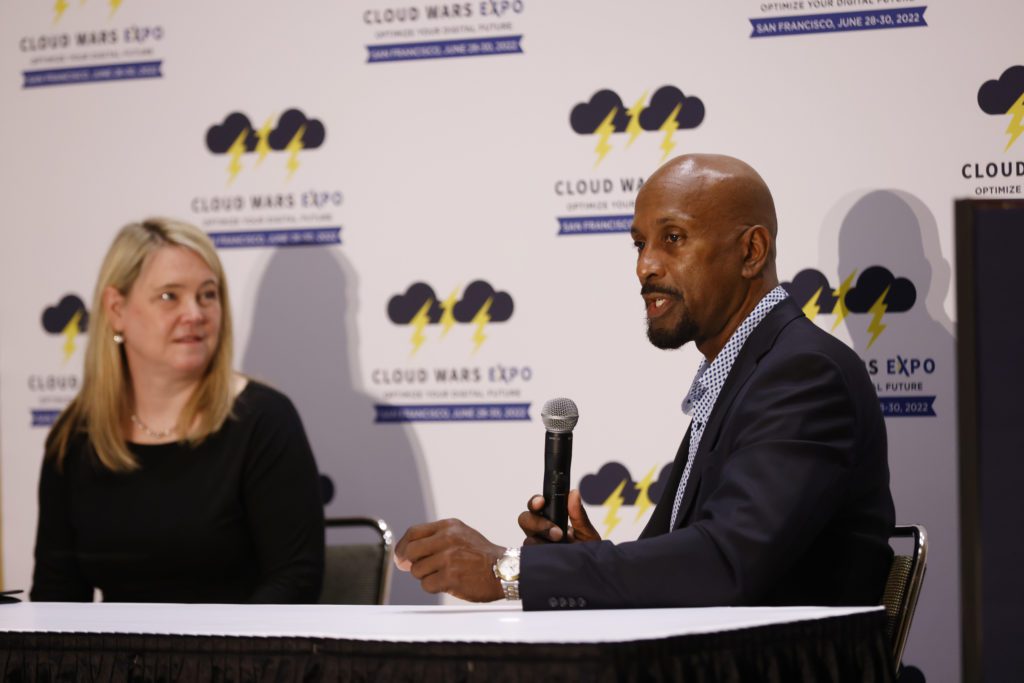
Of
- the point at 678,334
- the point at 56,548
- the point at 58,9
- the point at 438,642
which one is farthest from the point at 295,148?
the point at 438,642

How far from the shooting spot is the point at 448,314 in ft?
13.8

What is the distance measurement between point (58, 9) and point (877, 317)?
3.34m

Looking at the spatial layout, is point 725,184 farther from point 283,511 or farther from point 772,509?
point 283,511

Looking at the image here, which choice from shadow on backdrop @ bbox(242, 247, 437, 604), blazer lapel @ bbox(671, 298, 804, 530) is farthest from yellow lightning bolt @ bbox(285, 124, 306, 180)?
blazer lapel @ bbox(671, 298, 804, 530)

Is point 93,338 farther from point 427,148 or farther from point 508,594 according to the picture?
point 508,594

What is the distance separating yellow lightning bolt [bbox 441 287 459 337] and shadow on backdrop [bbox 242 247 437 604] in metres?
0.34

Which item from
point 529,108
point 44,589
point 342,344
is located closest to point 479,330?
point 342,344

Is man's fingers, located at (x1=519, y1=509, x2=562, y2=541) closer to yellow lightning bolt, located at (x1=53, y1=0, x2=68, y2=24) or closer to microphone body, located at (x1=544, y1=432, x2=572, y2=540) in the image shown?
microphone body, located at (x1=544, y1=432, x2=572, y2=540)

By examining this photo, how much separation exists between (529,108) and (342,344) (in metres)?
1.08

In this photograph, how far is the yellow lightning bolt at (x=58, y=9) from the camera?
4.69 meters

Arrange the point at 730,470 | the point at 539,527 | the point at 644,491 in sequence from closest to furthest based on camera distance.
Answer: the point at 730,470
the point at 539,527
the point at 644,491

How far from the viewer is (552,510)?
7.72ft

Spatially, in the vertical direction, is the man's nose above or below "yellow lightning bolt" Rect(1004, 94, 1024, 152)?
below

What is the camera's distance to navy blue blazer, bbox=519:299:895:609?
209 cm
